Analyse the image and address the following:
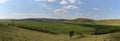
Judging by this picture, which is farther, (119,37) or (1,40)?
(119,37)

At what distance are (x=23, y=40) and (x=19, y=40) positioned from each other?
4.24 ft

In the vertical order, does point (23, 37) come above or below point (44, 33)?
above

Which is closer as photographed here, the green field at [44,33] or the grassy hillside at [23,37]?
the grassy hillside at [23,37]

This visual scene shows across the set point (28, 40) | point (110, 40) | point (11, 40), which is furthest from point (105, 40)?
point (11, 40)

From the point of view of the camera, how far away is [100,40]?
62.7 m

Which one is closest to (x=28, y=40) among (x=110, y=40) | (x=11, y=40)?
(x=11, y=40)

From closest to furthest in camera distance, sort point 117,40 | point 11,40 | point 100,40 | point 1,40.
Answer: point 1,40
point 11,40
point 117,40
point 100,40

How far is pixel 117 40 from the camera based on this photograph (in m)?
57.6

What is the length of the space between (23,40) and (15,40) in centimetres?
268

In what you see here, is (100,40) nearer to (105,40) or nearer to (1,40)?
(105,40)

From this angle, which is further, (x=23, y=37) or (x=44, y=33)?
(x=44, y=33)

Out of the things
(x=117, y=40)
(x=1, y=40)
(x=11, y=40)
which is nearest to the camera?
(x=1, y=40)

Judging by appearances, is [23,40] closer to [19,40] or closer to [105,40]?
[19,40]

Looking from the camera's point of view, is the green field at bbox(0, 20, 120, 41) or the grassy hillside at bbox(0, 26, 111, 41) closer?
the grassy hillside at bbox(0, 26, 111, 41)
